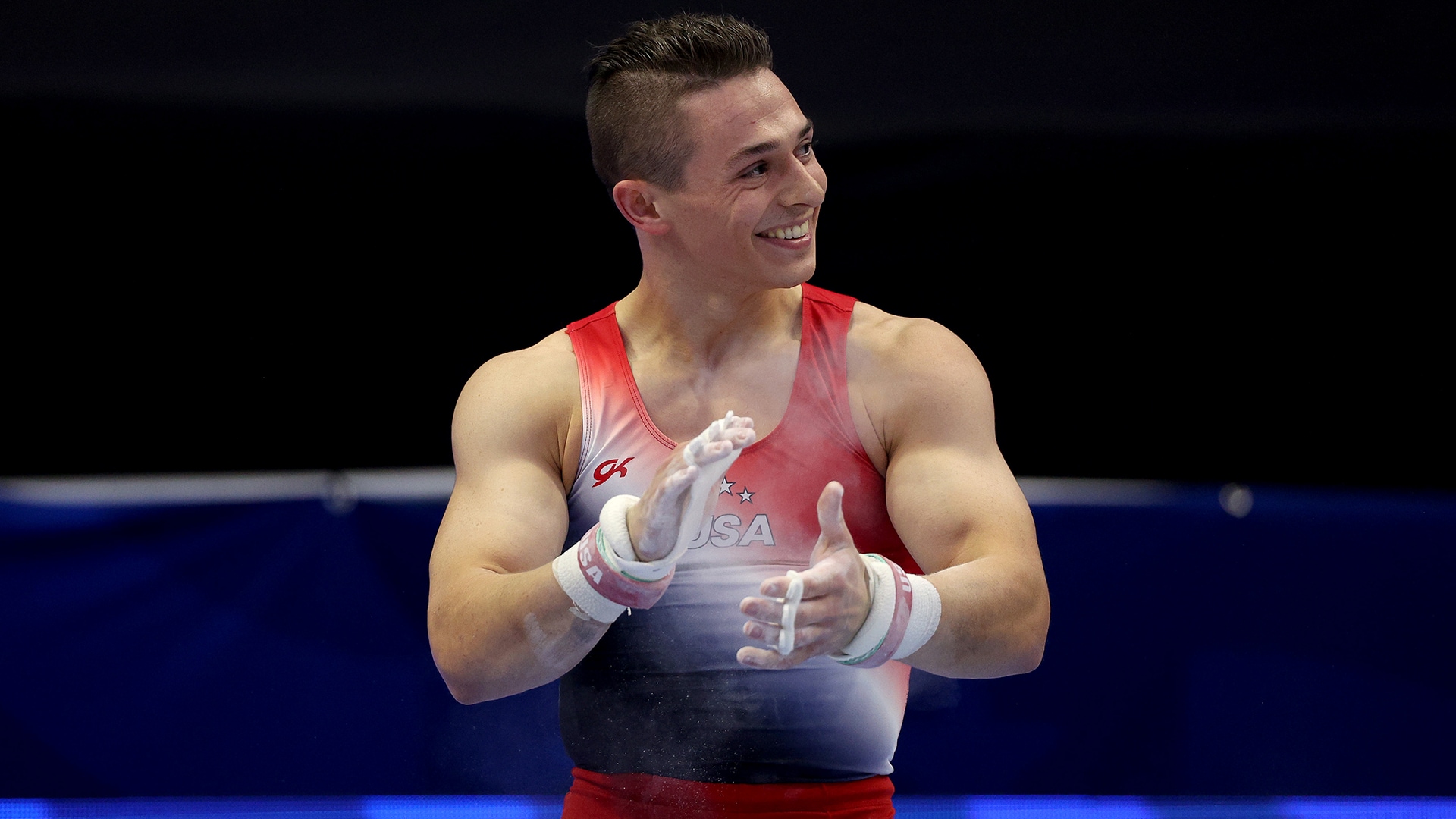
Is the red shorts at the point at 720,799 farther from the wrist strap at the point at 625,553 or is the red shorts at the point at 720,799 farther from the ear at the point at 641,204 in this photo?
the ear at the point at 641,204

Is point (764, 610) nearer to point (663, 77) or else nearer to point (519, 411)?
point (519, 411)

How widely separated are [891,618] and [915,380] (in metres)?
0.46

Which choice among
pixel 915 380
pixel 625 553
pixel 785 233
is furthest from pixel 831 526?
pixel 785 233

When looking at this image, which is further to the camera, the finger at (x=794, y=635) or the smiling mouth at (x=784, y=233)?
the smiling mouth at (x=784, y=233)

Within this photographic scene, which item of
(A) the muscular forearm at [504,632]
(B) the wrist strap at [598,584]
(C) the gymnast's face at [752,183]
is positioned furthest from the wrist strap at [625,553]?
(C) the gymnast's face at [752,183]

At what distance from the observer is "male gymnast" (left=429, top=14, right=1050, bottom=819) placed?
1814 mm

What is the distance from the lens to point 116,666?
2535 millimetres

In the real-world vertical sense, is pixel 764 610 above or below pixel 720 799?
above

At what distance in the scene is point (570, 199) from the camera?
2.65m

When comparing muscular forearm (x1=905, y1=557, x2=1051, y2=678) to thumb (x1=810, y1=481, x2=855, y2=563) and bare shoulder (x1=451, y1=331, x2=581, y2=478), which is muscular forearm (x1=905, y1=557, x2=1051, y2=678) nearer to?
thumb (x1=810, y1=481, x2=855, y2=563)

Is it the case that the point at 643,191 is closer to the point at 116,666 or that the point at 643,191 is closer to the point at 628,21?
the point at 628,21

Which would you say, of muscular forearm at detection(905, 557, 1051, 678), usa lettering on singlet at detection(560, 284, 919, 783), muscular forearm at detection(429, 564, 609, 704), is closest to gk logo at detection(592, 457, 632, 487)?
usa lettering on singlet at detection(560, 284, 919, 783)

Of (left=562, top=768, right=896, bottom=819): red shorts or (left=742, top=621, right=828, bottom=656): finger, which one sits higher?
(left=742, top=621, right=828, bottom=656): finger

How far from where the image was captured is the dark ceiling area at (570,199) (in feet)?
8.57
